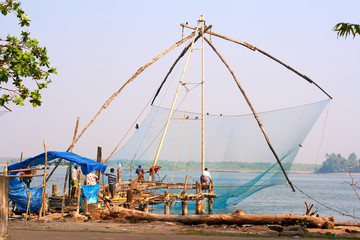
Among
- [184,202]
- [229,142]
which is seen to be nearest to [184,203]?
[184,202]

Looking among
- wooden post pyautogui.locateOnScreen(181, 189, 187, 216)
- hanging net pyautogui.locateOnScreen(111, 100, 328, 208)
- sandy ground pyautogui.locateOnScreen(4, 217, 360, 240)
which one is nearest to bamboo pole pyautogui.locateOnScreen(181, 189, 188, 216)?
wooden post pyautogui.locateOnScreen(181, 189, 187, 216)

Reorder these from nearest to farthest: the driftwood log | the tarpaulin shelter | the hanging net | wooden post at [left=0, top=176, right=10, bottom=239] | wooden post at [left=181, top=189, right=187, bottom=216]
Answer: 1. wooden post at [left=0, top=176, right=10, bottom=239]
2. the driftwood log
3. the tarpaulin shelter
4. the hanging net
5. wooden post at [left=181, top=189, right=187, bottom=216]

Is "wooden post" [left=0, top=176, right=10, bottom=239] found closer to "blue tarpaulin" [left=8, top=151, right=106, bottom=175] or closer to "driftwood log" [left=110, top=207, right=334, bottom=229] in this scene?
"driftwood log" [left=110, top=207, right=334, bottom=229]

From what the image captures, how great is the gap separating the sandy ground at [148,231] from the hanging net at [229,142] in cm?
454

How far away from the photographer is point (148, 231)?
1169 centimetres

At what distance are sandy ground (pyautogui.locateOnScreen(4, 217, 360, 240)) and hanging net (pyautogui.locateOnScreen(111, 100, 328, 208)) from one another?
4535 mm

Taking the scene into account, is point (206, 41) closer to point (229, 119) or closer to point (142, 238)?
point (229, 119)

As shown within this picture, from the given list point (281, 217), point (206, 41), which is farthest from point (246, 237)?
point (206, 41)

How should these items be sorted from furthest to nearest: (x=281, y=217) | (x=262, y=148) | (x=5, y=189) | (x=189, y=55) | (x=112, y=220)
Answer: (x=189, y=55)
(x=262, y=148)
(x=112, y=220)
(x=281, y=217)
(x=5, y=189)

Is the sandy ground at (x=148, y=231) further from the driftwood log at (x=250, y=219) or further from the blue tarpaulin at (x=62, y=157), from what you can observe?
the blue tarpaulin at (x=62, y=157)

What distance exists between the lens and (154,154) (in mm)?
19422

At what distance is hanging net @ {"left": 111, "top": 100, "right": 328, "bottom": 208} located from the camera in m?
16.3

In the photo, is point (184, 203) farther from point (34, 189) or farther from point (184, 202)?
point (34, 189)

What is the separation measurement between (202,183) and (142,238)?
31.9ft
